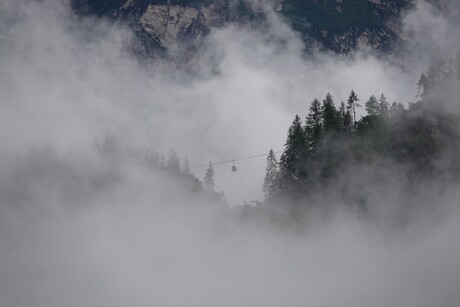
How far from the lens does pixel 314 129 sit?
273ft

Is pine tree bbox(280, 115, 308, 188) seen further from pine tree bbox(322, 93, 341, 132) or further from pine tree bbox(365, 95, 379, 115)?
pine tree bbox(365, 95, 379, 115)

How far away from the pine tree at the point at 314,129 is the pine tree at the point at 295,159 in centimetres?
73

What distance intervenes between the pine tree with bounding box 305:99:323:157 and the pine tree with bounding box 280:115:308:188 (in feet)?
2.41

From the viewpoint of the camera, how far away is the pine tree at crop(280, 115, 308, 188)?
8175 cm

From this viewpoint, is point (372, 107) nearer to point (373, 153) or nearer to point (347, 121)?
point (347, 121)

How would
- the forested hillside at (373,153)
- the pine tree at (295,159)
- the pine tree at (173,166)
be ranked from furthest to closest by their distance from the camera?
the pine tree at (173,166) → the pine tree at (295,159) → the forested hillside at (373,153)

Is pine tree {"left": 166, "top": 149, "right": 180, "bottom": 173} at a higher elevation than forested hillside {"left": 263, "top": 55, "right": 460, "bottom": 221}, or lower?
higher

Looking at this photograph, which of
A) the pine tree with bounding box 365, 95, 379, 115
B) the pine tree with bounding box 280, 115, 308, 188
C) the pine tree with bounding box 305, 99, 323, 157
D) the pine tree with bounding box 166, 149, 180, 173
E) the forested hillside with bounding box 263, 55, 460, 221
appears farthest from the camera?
Answer: the pine tree with bounding box 166, 149, 180, 173

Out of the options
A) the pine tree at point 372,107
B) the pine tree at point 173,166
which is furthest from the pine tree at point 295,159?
the pine tree at point 173,166

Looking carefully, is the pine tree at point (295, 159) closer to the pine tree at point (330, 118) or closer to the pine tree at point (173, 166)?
the pine tree at point (330, 118)

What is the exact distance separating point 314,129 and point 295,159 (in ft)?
15.8

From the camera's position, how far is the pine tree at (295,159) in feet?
268

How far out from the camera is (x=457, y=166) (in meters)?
70.3

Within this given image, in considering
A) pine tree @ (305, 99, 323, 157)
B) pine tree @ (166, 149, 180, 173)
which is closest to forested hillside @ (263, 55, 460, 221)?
pine tree @ (305, 99, 323, 157)
